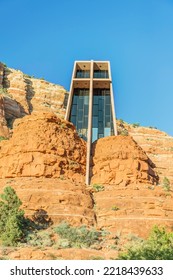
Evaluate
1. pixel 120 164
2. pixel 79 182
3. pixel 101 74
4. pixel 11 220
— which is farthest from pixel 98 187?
pixel 101 74

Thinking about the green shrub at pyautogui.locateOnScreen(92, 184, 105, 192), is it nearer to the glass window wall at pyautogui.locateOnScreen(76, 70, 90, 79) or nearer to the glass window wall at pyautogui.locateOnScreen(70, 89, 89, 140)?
the glass window wall at pyautogui.locateOnScreen(70, 89, 89, 140)

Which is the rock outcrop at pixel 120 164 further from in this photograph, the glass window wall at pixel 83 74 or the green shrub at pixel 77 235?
the glass window wall at pixel 83 74

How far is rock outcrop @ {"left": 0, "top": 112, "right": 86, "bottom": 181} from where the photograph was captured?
39844 mm

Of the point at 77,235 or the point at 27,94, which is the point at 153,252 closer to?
the point at 77,235

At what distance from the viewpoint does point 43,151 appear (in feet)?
134

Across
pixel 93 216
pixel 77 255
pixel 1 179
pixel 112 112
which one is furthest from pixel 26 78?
pixel 77 255

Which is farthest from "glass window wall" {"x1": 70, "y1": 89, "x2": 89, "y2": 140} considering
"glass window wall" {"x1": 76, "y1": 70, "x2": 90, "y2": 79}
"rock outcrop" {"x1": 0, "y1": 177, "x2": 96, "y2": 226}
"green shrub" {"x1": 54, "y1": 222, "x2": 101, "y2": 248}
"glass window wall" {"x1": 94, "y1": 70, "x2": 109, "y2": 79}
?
"green shrub" {"x1": 54, "y1": 222, "x2": 101, "y2": 248}

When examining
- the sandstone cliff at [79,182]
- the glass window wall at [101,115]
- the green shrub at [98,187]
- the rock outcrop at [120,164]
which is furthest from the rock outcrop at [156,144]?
the green shrub at [98,187]

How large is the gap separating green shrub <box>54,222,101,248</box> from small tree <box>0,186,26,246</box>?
2.92 meters

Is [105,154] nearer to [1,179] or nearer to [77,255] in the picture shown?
[1,179]

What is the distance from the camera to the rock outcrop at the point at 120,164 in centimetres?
4200

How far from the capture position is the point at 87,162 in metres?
44.0

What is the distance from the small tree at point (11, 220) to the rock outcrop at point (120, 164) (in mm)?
12909

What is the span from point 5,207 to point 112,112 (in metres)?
24.8
